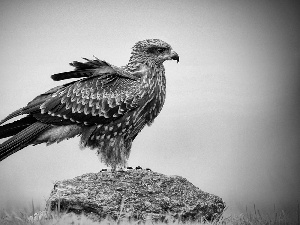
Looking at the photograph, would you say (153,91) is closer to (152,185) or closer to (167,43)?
(167,43)

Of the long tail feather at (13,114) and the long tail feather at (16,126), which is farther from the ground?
the long tail feather at (13,114)

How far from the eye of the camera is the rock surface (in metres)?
7.88

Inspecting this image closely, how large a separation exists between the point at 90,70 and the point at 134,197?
2061 mm

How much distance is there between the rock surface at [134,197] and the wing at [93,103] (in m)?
0.87

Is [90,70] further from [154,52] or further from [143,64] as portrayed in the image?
[154,52]

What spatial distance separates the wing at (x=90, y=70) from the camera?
8.58 m

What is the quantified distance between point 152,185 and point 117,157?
0.67 meters

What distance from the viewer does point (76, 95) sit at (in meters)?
8.42

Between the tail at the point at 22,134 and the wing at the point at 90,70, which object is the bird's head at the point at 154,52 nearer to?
the wing at the point at 90,70

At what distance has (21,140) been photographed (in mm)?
8258

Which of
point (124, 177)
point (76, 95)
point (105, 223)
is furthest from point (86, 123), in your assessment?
point (105, 223)

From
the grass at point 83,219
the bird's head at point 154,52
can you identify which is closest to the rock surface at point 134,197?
the grass at point 83,219

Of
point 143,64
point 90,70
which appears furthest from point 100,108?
point 143,64

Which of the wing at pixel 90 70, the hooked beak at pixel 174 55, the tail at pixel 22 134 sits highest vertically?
the hooked beak at pixel 174 55
